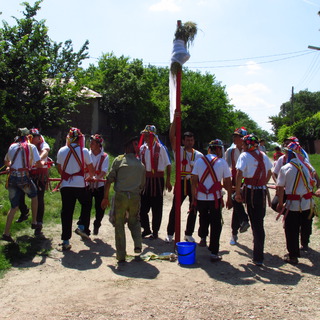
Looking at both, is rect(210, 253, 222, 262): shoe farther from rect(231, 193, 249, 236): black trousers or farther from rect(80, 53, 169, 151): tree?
rect(80, 53, 169, 151): tree

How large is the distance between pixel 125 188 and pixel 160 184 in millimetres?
1614

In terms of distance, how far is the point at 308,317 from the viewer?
161 inches

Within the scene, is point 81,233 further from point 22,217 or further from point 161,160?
point 161,160

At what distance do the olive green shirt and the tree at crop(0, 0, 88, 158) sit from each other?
28.2 ft

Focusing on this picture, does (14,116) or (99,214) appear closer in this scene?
(99,214)

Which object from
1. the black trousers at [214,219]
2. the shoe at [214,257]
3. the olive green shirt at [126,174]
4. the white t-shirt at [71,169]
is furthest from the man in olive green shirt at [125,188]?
the shoe at [214,257]

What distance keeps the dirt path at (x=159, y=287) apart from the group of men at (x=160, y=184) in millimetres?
348

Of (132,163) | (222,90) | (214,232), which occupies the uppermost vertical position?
(222,90)

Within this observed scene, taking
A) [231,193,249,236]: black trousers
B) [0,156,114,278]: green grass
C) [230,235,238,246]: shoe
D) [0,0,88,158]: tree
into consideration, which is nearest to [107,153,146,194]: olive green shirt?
[0,156,114,278]: green grass

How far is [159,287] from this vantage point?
194 inches

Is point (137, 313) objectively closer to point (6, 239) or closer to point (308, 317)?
point (308, 317)

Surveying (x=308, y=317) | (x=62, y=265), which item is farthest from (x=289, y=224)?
(x=62, y=265)

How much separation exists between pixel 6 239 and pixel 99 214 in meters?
1.72

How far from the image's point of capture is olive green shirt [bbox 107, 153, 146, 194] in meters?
5.89
